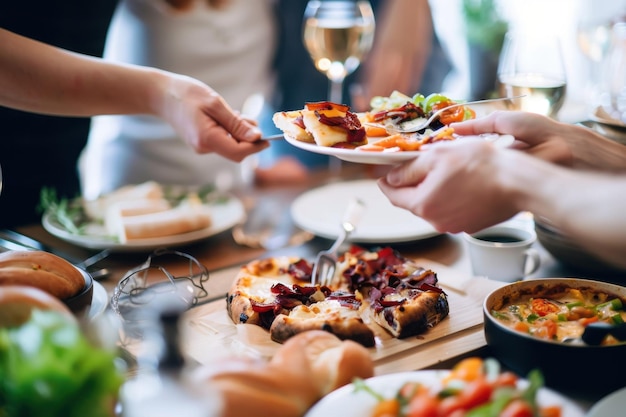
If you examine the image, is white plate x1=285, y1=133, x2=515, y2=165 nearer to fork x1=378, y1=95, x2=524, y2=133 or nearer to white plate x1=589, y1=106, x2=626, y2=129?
fork x1=378, y1=95, x2=524, y2=133

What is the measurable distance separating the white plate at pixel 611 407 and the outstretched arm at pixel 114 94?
0.98m

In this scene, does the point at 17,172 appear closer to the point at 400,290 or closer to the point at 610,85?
the point at 400,290

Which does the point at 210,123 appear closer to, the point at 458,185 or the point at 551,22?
the point at 458,185

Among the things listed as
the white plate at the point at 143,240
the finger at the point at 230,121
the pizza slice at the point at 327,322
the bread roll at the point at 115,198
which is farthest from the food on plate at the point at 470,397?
the bread roll at the point at 115,198

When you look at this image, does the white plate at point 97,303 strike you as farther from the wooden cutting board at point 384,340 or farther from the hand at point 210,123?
the hand at point 210,123

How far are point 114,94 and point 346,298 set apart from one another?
899 millimetres

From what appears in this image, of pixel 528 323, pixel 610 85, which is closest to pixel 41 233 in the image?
pixel 528 323

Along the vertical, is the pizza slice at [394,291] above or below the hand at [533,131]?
below

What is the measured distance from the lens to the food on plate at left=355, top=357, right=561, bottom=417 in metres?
0.82

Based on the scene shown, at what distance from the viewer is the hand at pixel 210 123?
166cm

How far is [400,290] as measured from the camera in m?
1.43

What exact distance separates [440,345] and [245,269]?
50cm

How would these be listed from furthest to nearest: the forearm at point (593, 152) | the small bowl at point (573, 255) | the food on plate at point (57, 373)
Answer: the small bowl at point (573, 255), the forearm at point (593, 152), the food on plate at point (57, 373)

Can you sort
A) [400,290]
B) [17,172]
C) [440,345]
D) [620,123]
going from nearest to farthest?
[440,345], [400,290], [620,123], [17,172]
